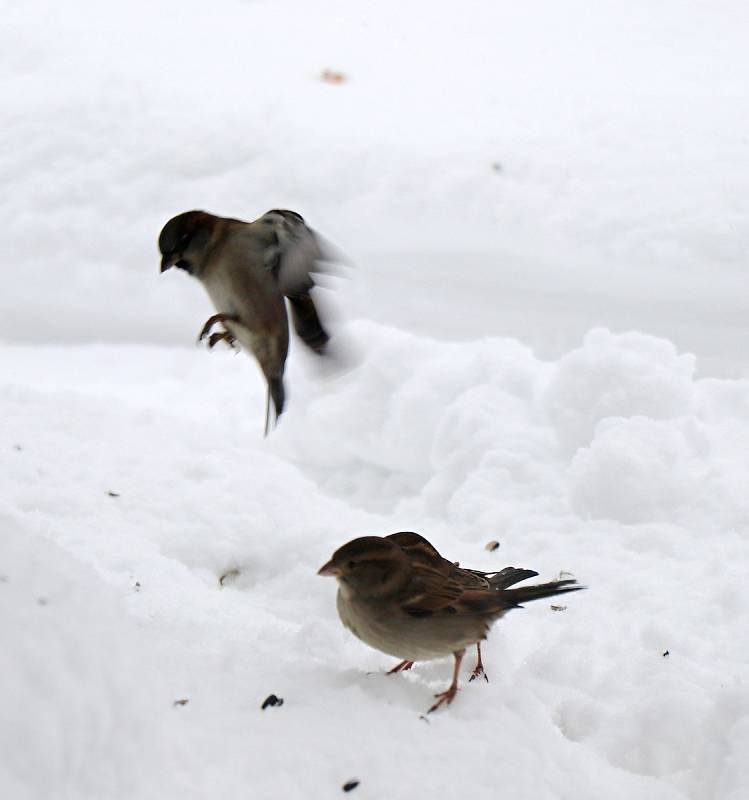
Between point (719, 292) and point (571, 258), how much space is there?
0.68m

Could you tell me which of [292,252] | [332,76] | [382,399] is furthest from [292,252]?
[332,76]

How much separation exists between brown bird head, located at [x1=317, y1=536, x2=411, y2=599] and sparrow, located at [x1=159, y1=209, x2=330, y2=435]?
36cm

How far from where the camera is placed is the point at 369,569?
2.05 meters

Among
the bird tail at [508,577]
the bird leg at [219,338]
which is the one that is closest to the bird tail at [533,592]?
the bird tail at [508,577]

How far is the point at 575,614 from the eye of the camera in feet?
9.36

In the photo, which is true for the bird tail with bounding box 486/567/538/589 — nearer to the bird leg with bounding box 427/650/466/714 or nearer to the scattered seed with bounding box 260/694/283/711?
the bird leg with bounding box 427/650/466/714

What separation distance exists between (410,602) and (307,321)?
573 millimetres

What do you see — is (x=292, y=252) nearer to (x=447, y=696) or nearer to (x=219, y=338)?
(x=219, y=338)

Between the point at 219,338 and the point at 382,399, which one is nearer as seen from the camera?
the point at 219,338

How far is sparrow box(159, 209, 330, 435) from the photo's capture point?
1.78 meters

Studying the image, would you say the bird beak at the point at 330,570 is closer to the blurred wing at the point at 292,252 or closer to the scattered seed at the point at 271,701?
the scattered seed at the point at 271,701

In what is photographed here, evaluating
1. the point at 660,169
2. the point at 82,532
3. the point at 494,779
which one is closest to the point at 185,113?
the point at 660,169

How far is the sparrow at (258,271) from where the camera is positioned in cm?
178

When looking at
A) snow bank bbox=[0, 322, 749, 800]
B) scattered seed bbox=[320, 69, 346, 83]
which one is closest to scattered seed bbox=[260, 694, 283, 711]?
snow bank bbox=[0, 322, 749, 800]
